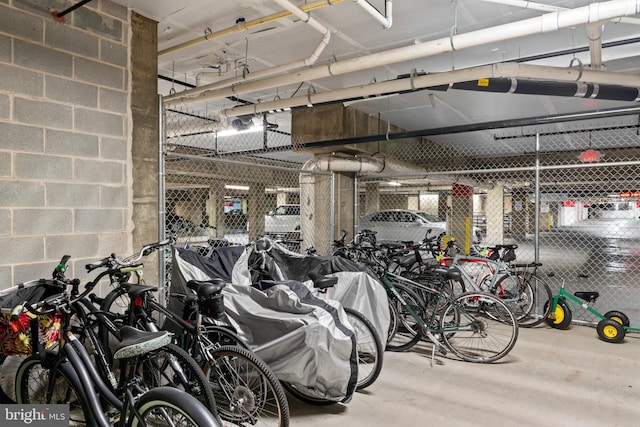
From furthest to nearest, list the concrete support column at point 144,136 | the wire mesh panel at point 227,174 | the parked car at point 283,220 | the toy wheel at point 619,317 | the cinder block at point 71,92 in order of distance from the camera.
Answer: the parked car at point 283,220
the wire mesh panel at point 227,174
the toy wheel at point 619,317
the concrete support column at point 144,136
the cinder block at point 71,92

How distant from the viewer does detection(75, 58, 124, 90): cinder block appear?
3.03 metres

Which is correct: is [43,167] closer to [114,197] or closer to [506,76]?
[114,197]

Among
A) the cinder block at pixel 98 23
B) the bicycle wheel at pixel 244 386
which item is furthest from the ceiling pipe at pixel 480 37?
the bicycle wheel at pixel 244 386

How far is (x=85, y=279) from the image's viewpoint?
311cm

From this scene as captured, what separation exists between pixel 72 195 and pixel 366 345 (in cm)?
244

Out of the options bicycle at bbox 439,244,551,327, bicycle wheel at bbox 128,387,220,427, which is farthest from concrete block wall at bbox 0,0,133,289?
bicycle at bbox 439,244,551,327

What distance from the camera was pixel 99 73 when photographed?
3.15 meters

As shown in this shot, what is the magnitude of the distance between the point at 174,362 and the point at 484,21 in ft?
12.3

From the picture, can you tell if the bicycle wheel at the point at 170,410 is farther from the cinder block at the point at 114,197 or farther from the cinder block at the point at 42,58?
the cinder block at the point at 42,58

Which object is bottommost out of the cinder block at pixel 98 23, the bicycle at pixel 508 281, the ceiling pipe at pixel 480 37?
the bicycle at pixel 508 281

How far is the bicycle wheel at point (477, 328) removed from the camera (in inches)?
135

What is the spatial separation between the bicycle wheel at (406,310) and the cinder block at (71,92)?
289 centimetres

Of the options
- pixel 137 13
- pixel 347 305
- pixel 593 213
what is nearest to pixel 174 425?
pixel 347 305

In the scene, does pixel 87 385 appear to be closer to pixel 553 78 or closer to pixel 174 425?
pixel 174 425
